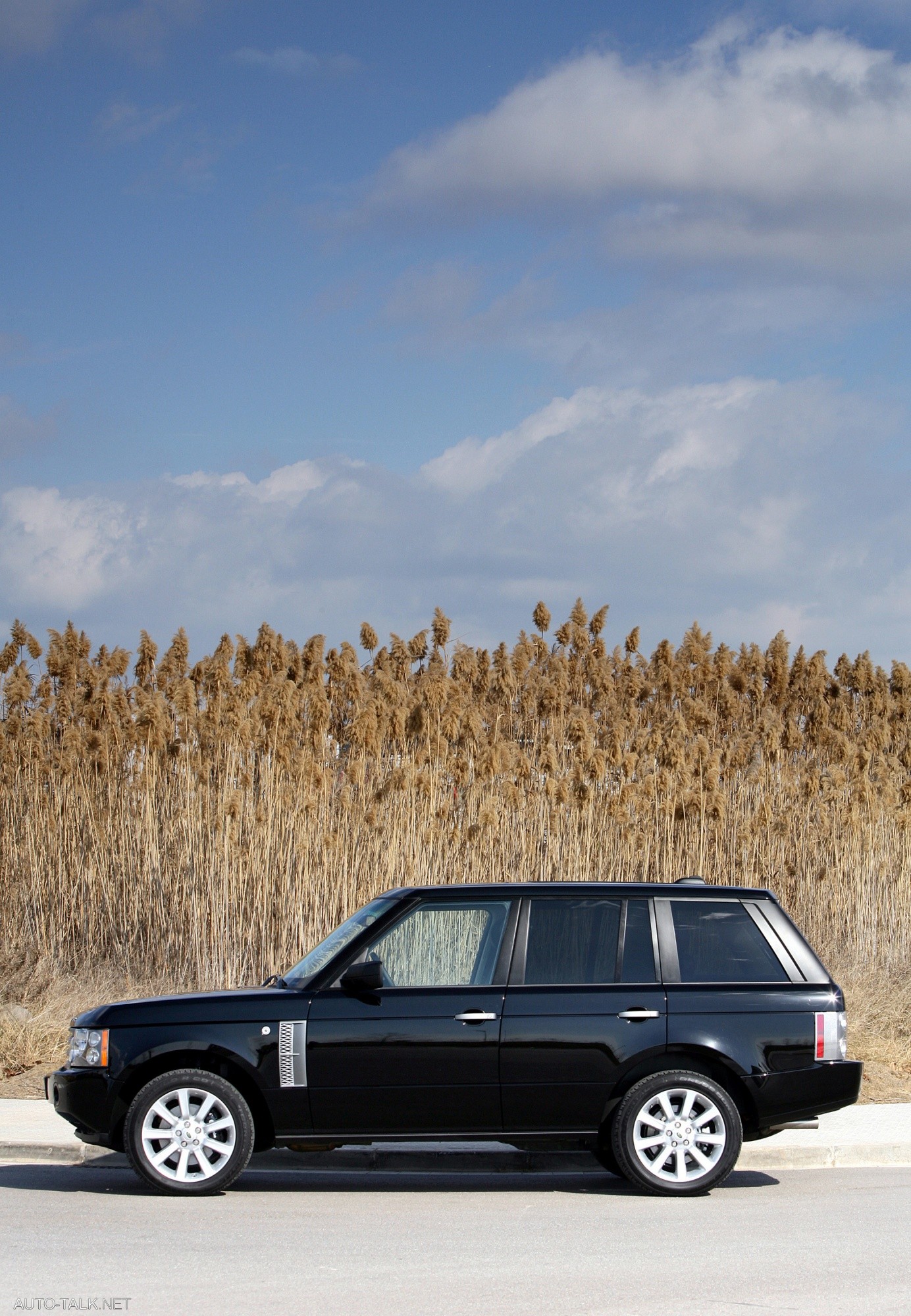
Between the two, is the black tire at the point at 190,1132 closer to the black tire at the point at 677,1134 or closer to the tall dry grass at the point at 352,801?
the black tire at the point at 677,1134

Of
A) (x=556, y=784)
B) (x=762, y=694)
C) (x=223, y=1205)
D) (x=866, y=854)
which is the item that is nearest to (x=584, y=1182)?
(x=223, y=1205)

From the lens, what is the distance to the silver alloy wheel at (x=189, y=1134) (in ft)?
24.7

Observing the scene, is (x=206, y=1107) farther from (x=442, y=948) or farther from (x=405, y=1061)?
(x=442, y=948)

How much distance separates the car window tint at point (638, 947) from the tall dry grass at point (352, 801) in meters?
6.53

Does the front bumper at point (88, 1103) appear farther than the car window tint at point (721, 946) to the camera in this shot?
No

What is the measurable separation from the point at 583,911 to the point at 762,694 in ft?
40.0

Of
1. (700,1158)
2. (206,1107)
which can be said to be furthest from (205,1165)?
(700,1158)

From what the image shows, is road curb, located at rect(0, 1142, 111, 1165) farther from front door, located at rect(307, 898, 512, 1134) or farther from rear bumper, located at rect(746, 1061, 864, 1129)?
rear bumper, located at rect(746, 1061, 864, 1129)

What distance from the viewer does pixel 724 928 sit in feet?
26.4

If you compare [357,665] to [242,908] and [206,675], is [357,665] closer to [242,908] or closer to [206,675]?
[206,675]

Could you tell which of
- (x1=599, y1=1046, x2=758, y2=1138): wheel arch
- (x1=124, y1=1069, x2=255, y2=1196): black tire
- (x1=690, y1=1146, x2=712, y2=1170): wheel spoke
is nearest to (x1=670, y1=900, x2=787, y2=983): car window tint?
(x1=599, y1=1046, x2=758, y2=1138): wheel arch

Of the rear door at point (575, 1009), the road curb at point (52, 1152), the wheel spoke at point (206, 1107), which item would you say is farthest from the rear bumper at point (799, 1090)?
the road curb at point (52, 1152)

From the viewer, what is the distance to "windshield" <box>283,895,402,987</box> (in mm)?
7938

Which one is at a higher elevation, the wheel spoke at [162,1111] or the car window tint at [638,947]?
the car window tint at [638,947]
